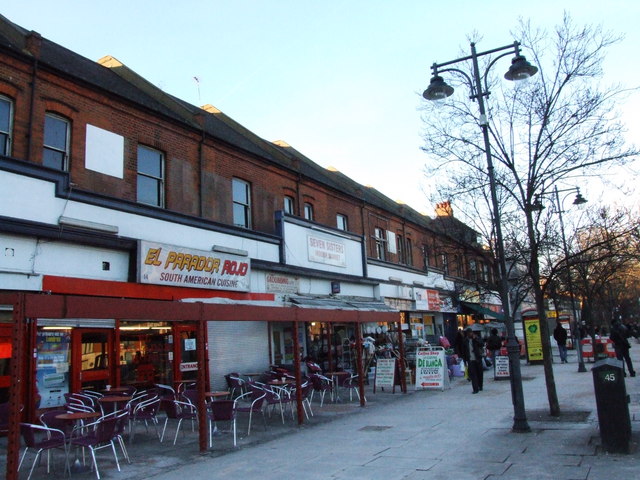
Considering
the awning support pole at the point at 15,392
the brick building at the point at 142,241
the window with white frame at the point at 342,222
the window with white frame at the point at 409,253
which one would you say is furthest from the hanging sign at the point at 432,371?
the window with white frame at the point at 409,253

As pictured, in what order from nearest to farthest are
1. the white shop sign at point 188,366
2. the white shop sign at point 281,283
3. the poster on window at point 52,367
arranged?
the poster on window at point 52,367 < the white shop sign at point 188,366 < the white shop sign at point 281,283

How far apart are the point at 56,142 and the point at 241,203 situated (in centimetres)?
618

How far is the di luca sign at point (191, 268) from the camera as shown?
1241 centimetres

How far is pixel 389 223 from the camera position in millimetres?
27812

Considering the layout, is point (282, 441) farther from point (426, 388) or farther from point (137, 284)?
point (426, 388)

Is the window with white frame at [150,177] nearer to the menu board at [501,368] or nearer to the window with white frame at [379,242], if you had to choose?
the menu board at [501,368]

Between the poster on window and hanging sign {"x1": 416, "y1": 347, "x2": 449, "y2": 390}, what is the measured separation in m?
9.46

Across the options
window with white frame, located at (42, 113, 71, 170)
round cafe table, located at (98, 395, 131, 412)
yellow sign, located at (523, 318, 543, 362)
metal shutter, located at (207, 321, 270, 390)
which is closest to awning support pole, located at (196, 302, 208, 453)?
round cafe table, located at (98, 395, 131, 412)

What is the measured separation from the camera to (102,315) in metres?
7.05

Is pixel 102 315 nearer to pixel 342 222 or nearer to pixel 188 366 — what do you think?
pixel 188 366

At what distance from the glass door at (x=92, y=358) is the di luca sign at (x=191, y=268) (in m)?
1.52

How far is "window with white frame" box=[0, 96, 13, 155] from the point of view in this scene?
35.4 ft

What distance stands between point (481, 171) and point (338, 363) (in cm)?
1157

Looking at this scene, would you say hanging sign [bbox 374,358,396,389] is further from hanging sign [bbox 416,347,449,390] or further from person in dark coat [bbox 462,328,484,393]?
person in dark coat [bbox 462,328,484,393]
